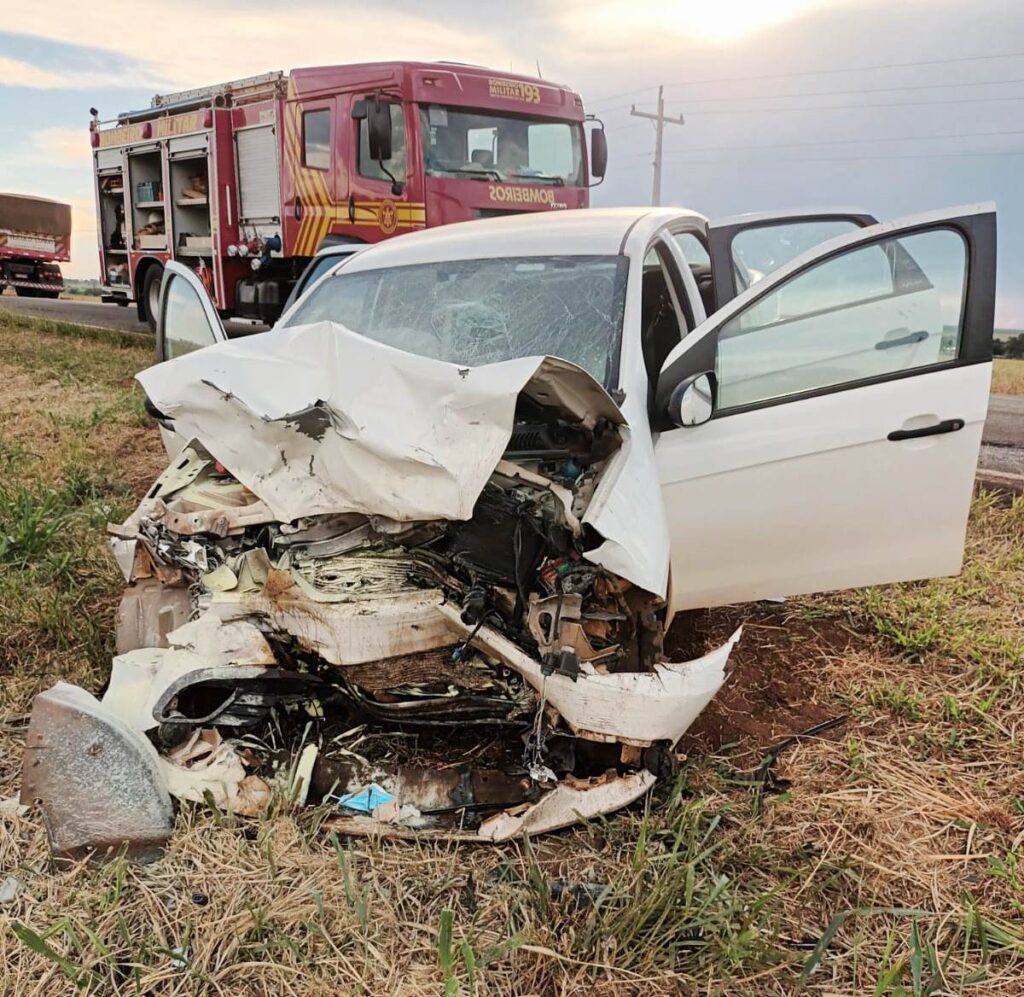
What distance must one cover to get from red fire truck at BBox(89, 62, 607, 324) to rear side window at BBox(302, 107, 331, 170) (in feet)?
0.05

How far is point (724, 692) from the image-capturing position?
124 inches

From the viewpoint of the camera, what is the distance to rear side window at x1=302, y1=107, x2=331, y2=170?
859 cm

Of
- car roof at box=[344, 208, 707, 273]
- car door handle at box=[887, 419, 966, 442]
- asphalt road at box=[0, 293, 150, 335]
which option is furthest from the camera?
asphalt road at box=[0, 293, 150, 335]

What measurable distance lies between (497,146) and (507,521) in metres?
7.00

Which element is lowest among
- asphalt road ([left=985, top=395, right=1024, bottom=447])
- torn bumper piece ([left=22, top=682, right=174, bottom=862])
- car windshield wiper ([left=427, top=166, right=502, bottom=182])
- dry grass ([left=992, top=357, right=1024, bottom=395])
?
torn bumper piece ([left=22, top=682, right=174, bottom=862])

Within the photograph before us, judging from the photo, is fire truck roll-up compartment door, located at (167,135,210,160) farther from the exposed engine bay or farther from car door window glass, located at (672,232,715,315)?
the exposed engine bay

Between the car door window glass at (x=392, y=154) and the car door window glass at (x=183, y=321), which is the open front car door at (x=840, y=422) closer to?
the car door window glass at (x=183, y=321)

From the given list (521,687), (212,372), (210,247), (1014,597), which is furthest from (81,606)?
(210,247)

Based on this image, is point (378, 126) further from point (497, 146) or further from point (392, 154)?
point (497, 146)

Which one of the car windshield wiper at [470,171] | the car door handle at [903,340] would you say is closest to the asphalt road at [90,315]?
the car windshield wiper at [470,171]

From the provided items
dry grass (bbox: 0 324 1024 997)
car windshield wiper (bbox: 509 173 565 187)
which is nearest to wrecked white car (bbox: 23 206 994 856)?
dry grass (bbox: 0 324 1024 997)

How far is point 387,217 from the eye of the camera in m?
8.18

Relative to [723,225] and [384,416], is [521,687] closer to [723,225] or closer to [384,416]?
[384,416]

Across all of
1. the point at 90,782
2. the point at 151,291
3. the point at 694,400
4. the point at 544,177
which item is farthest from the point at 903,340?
the point at 151,291
